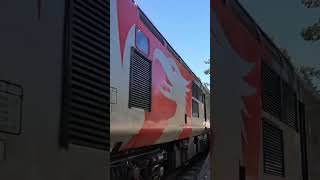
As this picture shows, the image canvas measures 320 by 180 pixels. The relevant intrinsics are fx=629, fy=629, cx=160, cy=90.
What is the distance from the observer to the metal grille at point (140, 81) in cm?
722

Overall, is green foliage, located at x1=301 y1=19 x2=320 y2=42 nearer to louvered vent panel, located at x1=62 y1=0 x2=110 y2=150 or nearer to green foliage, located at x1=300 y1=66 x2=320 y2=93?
green foliage, located at x1=300 y1=66 x2=320 y2=93

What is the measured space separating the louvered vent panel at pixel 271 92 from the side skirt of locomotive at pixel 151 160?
190 cm

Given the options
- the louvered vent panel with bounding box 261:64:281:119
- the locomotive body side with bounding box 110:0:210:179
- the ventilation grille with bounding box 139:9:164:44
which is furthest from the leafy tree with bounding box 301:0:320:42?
the ventilation grille with bounding box 139:9:164:44

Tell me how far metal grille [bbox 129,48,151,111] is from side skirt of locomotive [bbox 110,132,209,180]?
64cm

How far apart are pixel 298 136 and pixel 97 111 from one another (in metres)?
4.55

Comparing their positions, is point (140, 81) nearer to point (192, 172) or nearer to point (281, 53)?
point (281, 53)

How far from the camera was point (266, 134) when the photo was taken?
5.56 m

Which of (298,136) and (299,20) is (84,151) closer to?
(299,20)

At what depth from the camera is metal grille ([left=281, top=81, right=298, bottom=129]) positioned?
655 cm

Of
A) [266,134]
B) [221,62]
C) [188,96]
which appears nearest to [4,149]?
[221,62]

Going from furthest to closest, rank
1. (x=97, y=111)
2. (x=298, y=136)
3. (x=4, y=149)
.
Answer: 1. (x=298, y=136)
2. (x=97, y=111)
3. (x=4, y=149)

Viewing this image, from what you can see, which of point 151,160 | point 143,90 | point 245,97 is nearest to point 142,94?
point 143,90

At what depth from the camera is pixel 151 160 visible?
1003 cm

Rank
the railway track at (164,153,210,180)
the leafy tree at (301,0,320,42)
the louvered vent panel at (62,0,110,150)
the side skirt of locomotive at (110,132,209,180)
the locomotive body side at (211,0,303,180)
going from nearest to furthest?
the louvered vent panel at (62,0,110,150)
the locomotive body side at (211,0,303,180)
the leafy tree at (301,0,320,42)
the side skirt of locomotive at (110,132,209,180)
the railway track at (164,153,210,180)
